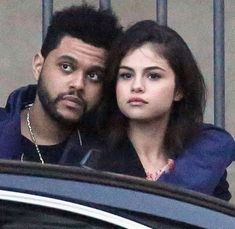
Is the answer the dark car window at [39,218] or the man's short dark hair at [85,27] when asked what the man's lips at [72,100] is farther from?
the dark car window at [39,218]

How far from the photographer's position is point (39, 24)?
802 cm

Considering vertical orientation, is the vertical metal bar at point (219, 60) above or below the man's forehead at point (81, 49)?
below

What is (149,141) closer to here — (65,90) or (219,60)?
(65,90)

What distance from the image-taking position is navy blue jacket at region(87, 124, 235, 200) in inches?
199

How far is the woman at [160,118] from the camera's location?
509 centimetres

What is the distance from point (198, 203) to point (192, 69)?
4.40 feet

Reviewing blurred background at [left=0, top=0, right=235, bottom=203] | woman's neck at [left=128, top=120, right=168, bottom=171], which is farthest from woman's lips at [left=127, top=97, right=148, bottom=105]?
blurred background at [left=0, top=0, right=235, bottom=203]

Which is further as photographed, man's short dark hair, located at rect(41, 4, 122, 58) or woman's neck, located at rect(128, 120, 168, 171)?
man's short dark hair, located at rect(41, 4, 122, 58)

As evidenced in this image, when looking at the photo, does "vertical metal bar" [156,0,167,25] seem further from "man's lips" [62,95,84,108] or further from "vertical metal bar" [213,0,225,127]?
"man's lips" [62,95,84,108]

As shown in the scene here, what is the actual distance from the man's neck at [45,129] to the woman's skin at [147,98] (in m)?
0.25

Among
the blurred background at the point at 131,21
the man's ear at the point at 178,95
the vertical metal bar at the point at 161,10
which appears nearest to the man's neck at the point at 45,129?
the man's ear at the point at 178,95

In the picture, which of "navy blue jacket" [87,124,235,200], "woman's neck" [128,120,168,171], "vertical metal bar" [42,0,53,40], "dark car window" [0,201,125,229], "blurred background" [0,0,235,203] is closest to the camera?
"dark car window" [0,201,125,229]

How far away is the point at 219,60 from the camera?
662 cm

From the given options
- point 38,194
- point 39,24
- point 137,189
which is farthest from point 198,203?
point 39,24
